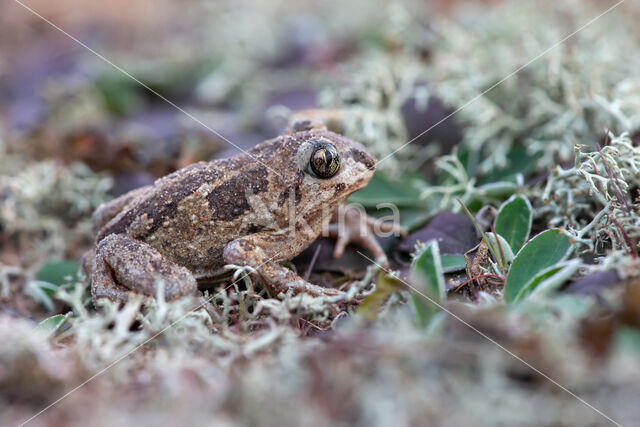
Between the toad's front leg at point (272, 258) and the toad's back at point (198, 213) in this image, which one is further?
the toad's back at point (198, 213)

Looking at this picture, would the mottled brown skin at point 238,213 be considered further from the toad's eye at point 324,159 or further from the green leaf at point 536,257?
the green leaf at point 536,257

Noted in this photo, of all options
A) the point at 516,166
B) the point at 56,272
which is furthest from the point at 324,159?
the point at 56,272

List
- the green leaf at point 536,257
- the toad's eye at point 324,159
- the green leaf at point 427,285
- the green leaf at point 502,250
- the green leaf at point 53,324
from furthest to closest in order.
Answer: the toad's eye at point 324,159 < the green leaf at point 502,250 < the green leaf at point 53,324 < the green leaf at point 536,257 < the green leaf at point 427,285

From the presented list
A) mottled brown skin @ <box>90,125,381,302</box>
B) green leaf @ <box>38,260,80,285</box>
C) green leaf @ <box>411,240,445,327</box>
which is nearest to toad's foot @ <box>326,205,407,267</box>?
mottled brown skin @ <box>90,125,381,302</box>

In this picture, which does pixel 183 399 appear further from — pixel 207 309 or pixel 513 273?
pixel 513 273

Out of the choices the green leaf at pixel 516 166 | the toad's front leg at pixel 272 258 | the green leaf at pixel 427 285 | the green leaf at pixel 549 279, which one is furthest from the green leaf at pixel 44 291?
the green leaf at pixel 516 166

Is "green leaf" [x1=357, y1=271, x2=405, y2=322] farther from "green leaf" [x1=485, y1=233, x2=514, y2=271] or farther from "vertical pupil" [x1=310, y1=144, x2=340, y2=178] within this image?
"vertical pupil" [x1=310, y1=144, x2=340, y2=178]
